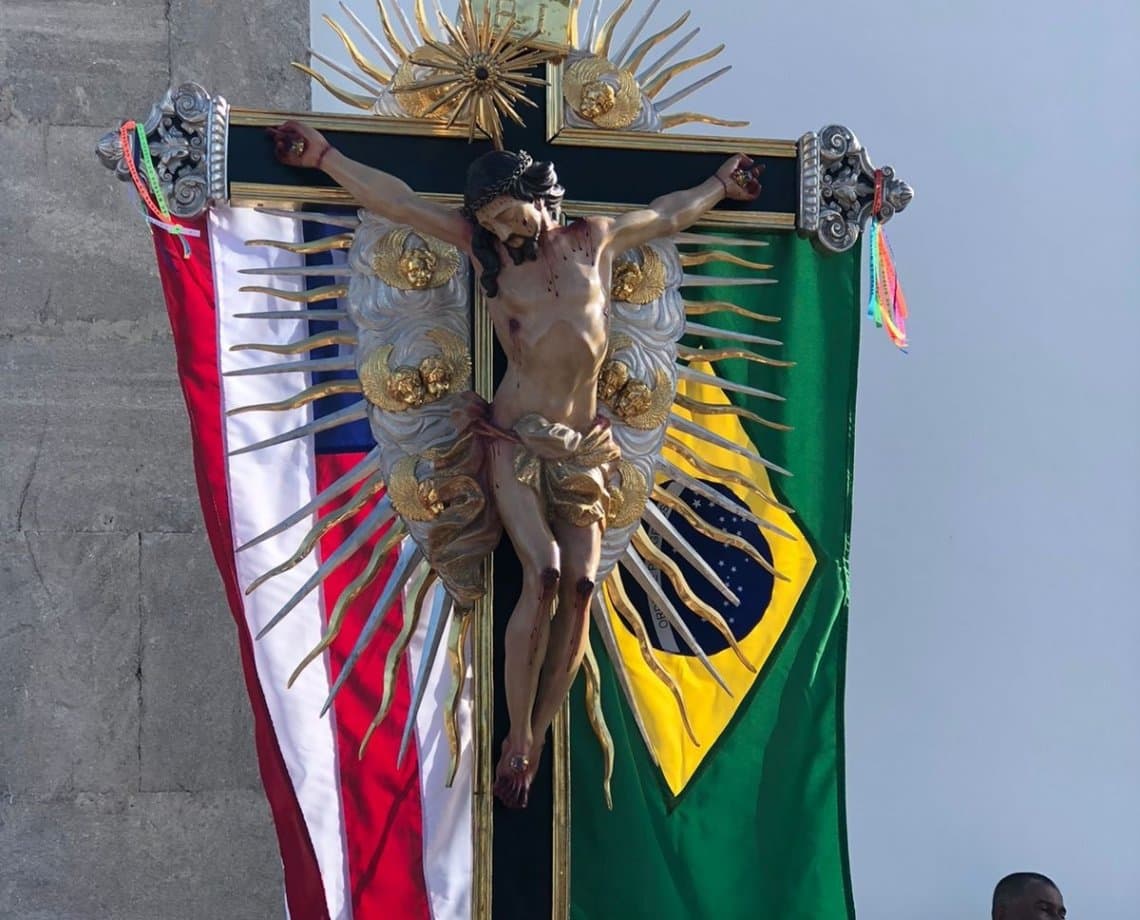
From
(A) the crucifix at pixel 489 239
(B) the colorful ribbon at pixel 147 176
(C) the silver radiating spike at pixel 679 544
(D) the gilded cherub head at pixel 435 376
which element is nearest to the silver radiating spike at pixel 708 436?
(A) the crucifix at pixel 489 239

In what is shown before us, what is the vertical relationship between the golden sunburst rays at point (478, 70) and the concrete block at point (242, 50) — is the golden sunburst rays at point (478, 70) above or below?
below

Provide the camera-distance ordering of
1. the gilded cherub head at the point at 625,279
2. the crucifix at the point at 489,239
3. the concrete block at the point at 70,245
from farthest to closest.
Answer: the concrete block at the point at 70,245 → the gilded cherub head at the point at 625,279 → the crucifix at the point at 489,239

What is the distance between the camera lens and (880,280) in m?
3.26

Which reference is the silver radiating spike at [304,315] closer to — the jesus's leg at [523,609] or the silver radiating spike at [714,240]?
the jesus's leg at [523,609]

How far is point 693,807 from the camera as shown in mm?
3342

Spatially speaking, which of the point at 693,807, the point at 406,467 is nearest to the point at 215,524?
the point at 406,467

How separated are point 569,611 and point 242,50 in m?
1.27

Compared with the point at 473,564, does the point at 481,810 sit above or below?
below

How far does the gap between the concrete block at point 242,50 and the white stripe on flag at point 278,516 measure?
2.03 ft

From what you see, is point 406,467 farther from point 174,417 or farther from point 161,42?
point 161,42

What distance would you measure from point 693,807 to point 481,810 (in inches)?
15.1

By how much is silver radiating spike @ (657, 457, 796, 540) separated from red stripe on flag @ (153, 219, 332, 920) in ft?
1.98

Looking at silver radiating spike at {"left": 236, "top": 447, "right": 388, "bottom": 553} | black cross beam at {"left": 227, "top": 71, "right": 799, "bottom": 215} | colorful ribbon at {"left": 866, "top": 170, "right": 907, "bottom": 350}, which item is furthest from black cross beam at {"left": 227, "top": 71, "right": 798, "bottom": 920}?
colorful ribbon at {"left": 866, "top": 170, "right": 907, "bottom": 350}

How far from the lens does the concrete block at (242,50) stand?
3744mm
